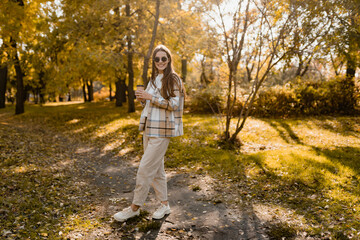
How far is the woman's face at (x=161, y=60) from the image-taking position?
3839 mm

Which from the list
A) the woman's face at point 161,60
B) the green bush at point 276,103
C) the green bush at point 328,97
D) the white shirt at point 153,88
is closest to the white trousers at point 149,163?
the white shirt at point 153,88

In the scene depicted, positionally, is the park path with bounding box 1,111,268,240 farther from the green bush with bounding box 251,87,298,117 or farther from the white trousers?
the green bush with bounding box 251,87,298,117

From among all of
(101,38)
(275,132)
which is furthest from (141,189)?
(101,38)

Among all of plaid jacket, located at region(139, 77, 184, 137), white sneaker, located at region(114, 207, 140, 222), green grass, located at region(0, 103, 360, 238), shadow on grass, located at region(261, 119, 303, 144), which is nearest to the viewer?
plaid jacket, located at region(139, 77, 184, 137)

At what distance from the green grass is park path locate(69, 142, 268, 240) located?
614 mm

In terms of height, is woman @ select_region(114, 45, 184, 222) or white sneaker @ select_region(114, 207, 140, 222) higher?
woman @ select_region(114, 45, 184, 222)

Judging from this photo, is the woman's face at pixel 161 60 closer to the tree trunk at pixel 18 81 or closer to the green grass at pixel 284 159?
the green grass at pixel 284 159

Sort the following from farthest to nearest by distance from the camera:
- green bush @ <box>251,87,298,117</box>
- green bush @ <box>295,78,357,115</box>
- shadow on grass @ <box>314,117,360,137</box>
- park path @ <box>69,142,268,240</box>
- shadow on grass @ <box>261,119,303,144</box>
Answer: green bush @ <box>251,87,298,117</box> < green bush @ <box>295,78,357,115</box> < shadow on grass @ <box>314,117,360,137</box> < shadow on grass @ <box>261,119,303,144</box> < park path @ <box>69,142,268,240</box>

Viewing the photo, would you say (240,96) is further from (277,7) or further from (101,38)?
(101,38)

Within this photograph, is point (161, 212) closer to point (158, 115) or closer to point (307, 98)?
point (158, 115)

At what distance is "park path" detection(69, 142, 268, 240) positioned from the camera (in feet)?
12.4

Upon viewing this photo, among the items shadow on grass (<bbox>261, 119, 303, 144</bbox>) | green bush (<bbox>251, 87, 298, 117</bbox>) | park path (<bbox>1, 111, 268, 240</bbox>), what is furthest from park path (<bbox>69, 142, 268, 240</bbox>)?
green bush (<bbox>251, 87, 298, 117</bbox>)

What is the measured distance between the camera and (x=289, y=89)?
44.8 ft

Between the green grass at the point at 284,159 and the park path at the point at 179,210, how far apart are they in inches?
24.2
